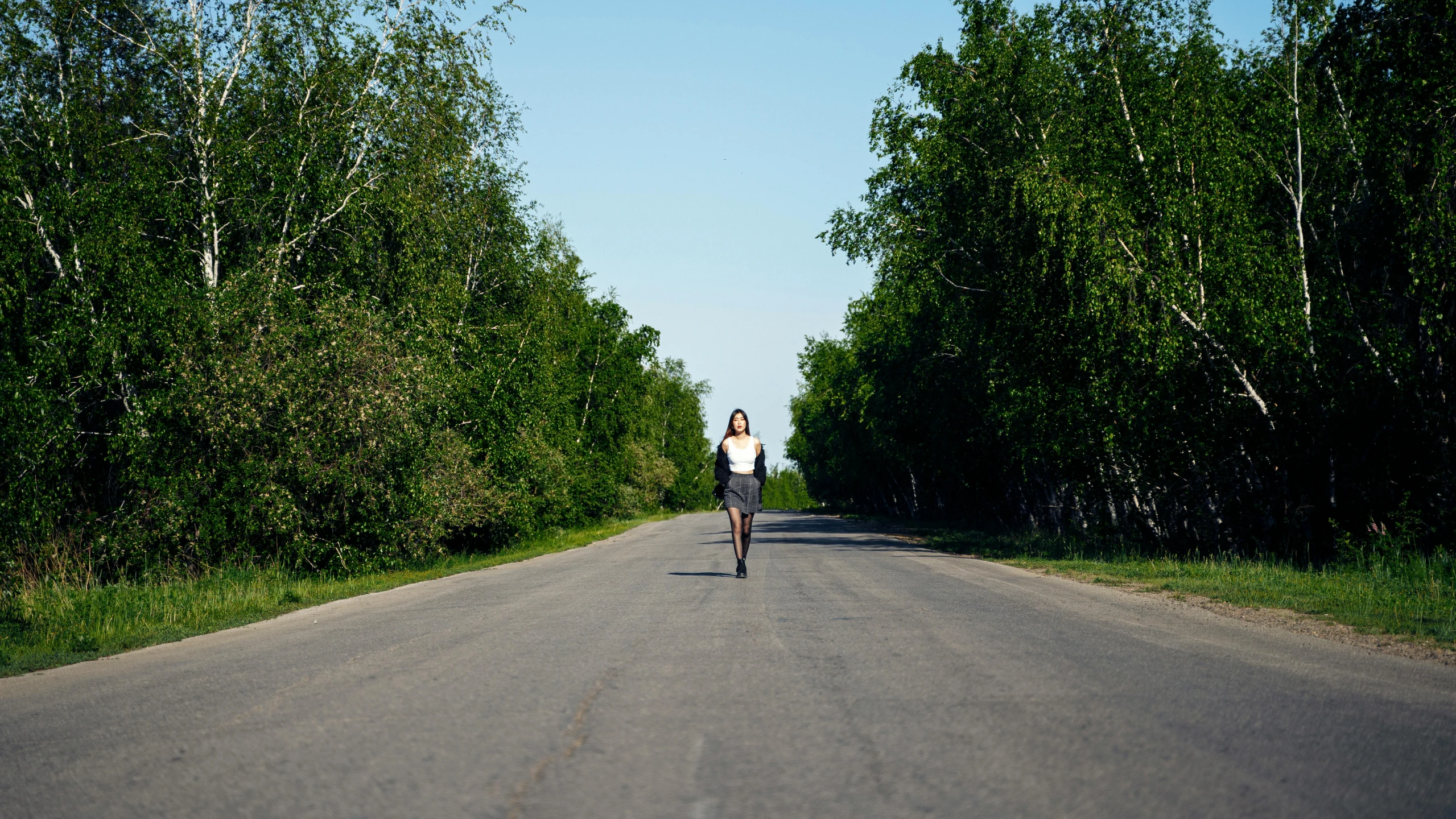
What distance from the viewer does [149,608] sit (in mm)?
12117

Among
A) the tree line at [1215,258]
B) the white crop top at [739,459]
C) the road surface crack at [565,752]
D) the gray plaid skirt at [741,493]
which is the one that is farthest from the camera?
the tree line at [1215,258]

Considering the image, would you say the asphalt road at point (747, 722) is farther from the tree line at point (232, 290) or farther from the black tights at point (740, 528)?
the tree line at point (232, 290)

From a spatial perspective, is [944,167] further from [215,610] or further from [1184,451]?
[215,610]

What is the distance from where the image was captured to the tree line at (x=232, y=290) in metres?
16.9

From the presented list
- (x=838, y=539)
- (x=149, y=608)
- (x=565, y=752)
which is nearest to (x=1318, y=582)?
(x=565, y=752)

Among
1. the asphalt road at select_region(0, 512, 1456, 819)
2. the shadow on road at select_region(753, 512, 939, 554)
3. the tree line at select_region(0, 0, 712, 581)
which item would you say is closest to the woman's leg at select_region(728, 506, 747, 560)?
the asphalt road at select_region(0, 512, 1456, 819)

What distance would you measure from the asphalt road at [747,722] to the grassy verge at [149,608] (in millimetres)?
850

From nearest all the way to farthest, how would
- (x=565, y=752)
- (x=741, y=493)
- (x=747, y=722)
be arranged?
(x=565, y=752) < (x=747, y=722) < (x=741, y=493)

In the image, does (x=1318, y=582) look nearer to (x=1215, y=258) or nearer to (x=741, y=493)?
(x=1215, y=258)

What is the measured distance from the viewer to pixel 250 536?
18.0 metres

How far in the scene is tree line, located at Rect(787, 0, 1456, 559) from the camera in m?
15.2

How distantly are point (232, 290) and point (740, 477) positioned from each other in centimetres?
1078

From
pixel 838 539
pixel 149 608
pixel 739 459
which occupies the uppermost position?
pixel 739 459

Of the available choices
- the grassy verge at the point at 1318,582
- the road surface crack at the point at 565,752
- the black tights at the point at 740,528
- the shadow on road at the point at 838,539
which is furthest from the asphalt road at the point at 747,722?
the shadow on road at the point at 838,539
